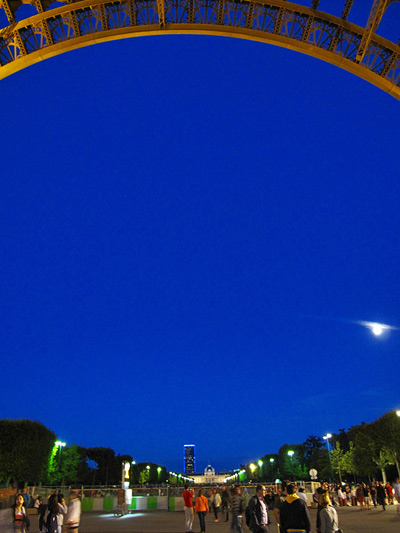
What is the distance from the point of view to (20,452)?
56.3m

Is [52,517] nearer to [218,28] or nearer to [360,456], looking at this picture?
[218,28]

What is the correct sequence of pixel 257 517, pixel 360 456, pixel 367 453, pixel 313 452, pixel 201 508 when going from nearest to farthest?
pixel 257 517 < pixel 201 508 < pixel 367 453 < pixel 360 456 < pixel 313 452

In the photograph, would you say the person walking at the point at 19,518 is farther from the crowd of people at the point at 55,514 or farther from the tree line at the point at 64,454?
the tree line at the point at 64,454

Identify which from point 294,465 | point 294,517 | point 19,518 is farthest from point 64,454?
point 294,517

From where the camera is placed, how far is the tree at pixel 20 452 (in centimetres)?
5522

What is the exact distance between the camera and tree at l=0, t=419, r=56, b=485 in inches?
2174

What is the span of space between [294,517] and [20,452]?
183 feet

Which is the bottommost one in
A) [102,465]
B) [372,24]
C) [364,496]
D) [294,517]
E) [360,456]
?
[294,517]

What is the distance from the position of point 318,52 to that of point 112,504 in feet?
121

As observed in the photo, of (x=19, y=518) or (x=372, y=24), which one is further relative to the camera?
(x=372, y=24)

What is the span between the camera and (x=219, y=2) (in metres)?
22.4

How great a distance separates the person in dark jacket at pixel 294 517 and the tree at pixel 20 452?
2160 inches

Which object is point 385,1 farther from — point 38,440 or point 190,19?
point 38,440

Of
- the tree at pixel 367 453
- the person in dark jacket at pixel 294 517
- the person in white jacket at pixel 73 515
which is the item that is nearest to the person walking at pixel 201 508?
the person in white jacket at pixel 73 515
